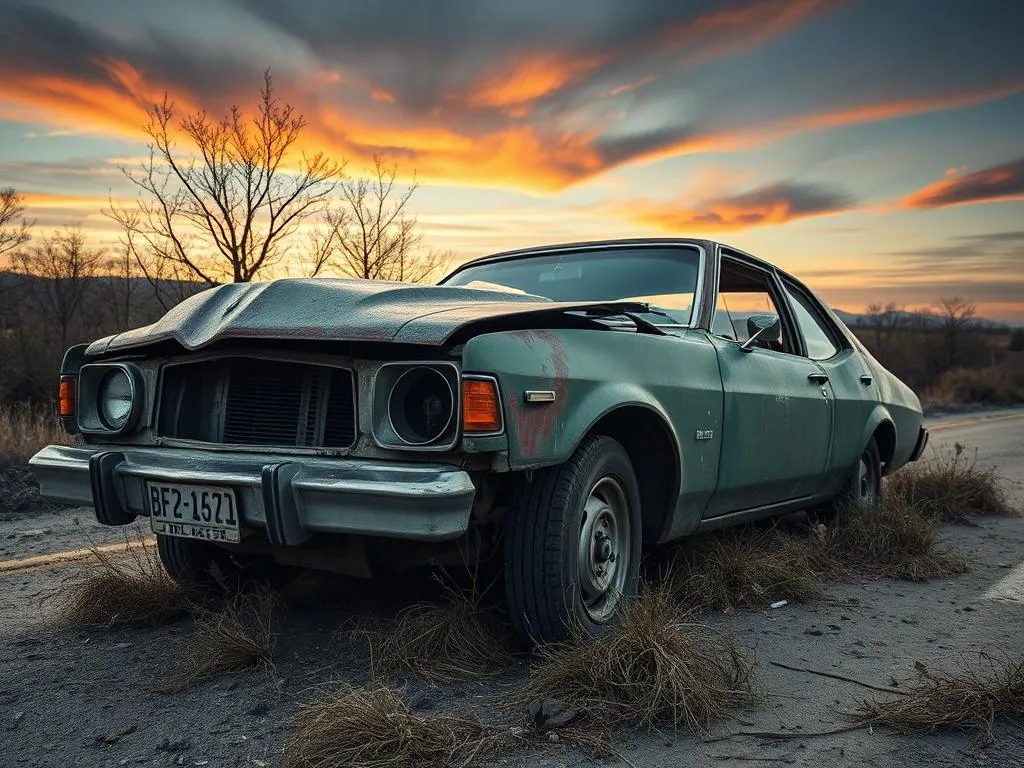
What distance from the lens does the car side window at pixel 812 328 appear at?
5086 millimetres

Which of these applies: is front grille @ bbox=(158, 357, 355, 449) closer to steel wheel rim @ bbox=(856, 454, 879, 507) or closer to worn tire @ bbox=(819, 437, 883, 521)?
worn tire @ bbox=(819, 437, 883, 521)

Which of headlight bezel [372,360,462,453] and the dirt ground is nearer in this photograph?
the dirt ground

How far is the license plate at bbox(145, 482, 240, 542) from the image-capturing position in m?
2.68

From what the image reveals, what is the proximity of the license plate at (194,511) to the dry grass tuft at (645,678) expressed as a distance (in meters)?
1.02

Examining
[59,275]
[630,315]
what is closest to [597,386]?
[630,315]

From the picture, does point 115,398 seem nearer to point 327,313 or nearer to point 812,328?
point 327,313

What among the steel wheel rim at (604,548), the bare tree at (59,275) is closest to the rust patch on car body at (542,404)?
the steel wheel rim at (604,548)

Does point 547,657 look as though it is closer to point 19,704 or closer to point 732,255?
point 19,704

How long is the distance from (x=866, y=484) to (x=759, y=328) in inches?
80.5

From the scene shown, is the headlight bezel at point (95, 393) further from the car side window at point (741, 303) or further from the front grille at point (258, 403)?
the car side window at point (741, 303)

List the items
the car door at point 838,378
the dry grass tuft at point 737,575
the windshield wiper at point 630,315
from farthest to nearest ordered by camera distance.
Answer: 1. the car door at point 838,378
2. the dry grass tuft at point 737,575
3. the windshield wiper at point 630,315

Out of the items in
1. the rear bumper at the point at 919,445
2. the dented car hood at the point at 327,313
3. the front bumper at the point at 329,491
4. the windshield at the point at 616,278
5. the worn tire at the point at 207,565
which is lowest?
the worn tire at the point at 207,565

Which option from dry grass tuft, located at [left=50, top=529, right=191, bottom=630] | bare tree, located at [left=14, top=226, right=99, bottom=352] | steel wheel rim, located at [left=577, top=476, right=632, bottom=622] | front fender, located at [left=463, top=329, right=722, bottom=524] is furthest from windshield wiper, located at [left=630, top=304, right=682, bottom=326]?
bare tree, located at [left=14, top=226, right=99, bottom=352]

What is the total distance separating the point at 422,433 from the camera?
105 inches
